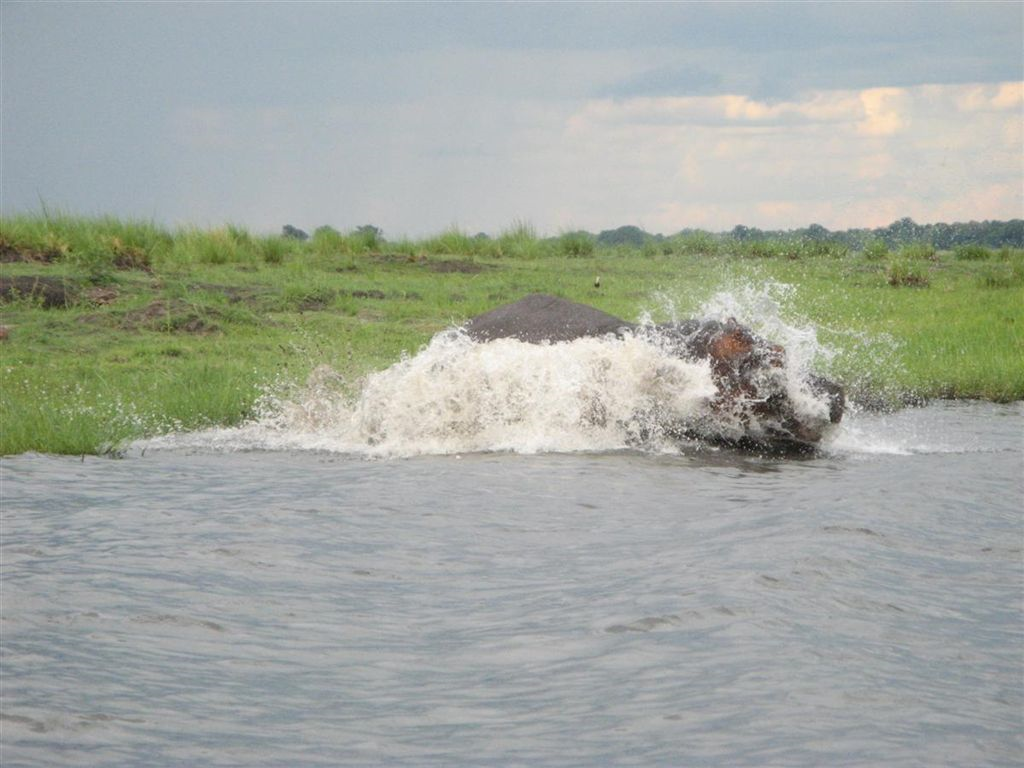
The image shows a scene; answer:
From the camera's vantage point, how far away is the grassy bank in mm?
9016

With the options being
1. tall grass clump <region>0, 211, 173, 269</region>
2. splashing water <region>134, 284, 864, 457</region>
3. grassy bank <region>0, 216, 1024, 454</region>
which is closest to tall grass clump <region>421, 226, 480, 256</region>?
grassy bank <region>0, 216, 1024, 454</region>

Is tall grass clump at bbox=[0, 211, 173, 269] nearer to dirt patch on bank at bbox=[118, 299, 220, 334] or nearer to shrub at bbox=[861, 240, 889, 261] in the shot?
dirt patch on bank at bbox=[118, 299, 220, 334]

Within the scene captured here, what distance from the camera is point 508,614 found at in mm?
4602

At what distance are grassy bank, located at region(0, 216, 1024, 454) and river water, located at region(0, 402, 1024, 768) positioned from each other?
5.50 ft

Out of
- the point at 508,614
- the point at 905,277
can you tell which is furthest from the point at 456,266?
the point at 508,614

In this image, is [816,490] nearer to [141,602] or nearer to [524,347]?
[524,347]

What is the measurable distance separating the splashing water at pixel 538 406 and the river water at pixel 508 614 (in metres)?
0.69

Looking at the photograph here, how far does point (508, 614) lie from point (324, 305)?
9.17 m

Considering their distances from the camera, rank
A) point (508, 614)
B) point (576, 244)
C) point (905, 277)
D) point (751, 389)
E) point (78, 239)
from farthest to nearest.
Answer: point (576, 244), point (905, 277), point (78, 239), point (751, 389), point (508, 614)

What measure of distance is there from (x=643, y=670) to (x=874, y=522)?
233 centimetres

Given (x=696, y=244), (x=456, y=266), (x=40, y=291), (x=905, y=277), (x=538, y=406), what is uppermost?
(x=696, y=244)

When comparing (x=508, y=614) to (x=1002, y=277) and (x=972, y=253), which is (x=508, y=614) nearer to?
(x=1002, y=277)

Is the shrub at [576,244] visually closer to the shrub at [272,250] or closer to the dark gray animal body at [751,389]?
the shrub at [272,250]

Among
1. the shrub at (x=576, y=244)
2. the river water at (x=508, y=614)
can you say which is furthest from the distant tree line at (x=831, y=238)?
the river water at (x=508, y=614)
